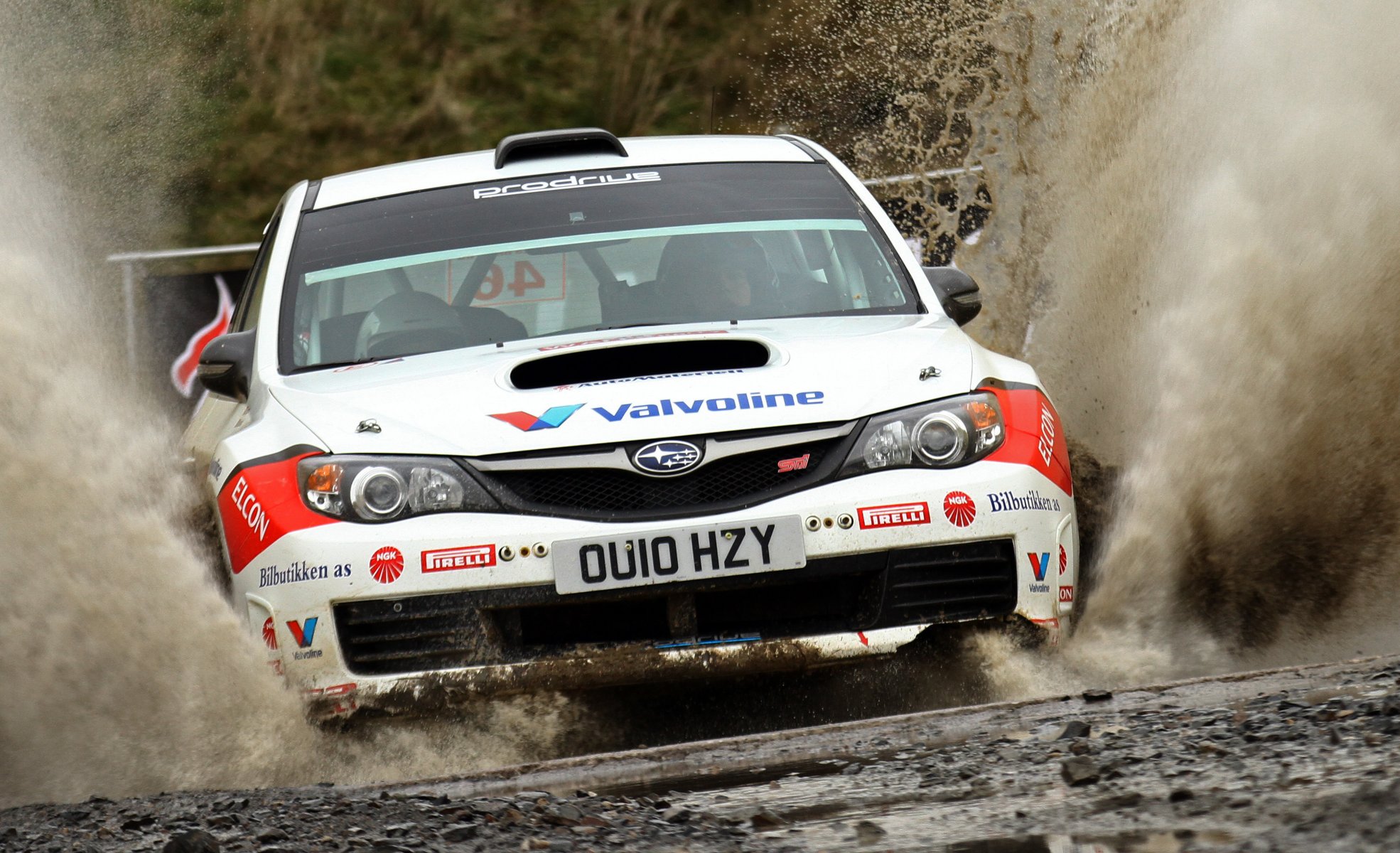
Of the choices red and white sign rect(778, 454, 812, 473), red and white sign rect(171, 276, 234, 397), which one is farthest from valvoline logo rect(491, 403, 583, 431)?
red and white sign rect(171, 276, 234, 397)

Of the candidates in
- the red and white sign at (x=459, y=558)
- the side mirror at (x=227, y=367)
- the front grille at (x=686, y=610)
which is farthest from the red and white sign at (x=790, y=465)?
the side mirror at (x=227, y=367)

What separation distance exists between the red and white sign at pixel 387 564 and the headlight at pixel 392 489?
0.11 meters

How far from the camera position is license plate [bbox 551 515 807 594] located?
444cm

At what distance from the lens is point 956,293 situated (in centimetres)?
579

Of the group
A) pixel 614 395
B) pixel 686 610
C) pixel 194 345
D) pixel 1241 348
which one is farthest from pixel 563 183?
pixel 194 345

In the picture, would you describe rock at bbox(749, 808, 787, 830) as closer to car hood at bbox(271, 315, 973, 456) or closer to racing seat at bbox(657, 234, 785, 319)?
car hood at bbox(271, 315, 973, 456)

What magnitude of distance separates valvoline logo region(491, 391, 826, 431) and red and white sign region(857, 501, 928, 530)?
319 millimetres

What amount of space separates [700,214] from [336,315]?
1.19m

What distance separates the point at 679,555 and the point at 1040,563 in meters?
0.95

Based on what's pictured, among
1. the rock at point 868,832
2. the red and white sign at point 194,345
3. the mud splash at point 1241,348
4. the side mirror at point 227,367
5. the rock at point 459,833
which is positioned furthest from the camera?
the red and white sign at point 194,345

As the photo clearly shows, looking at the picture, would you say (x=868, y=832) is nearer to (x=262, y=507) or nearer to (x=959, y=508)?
(x=959, y=508)

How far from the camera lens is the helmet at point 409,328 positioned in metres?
5.41

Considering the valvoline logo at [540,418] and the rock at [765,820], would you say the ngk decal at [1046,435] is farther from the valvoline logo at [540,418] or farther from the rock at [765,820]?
the rock at [765,820]

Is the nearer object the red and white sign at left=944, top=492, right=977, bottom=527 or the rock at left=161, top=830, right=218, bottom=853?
the rock at left=161, top=830, right=218, bottom=853
